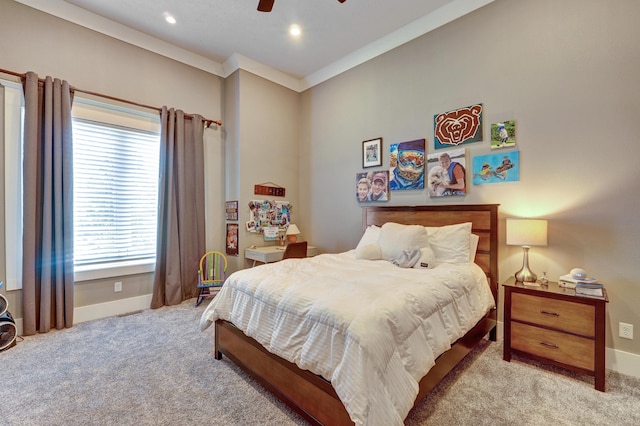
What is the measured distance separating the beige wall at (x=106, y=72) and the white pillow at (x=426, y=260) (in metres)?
2.91

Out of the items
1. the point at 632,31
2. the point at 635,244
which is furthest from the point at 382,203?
the point at 632,31

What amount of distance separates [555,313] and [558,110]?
66.5 inches

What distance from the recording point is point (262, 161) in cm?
426

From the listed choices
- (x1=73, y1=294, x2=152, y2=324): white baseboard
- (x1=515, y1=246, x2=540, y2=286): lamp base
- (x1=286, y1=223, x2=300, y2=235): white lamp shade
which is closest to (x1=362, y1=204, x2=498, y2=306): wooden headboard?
(x1=515, y1=246, x2=540, y2=286): lamp base

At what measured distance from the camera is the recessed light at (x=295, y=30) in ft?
11.0

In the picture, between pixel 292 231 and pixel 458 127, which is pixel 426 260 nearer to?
pixel 458 127

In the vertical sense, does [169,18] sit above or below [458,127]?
above

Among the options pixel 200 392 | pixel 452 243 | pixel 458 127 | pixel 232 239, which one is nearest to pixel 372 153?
pixel 458 127

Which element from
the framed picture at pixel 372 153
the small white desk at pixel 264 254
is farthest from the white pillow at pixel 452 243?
the small white desk at pixel 264 254

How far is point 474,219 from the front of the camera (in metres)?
2.80

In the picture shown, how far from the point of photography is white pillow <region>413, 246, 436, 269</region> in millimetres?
2457

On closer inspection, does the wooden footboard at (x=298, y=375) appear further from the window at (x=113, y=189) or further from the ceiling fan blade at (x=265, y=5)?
the ceiling fan blade at (x=265, y=5)

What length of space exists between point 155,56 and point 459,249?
4279 mm

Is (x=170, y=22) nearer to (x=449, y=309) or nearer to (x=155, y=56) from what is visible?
(x=155, y=56)
